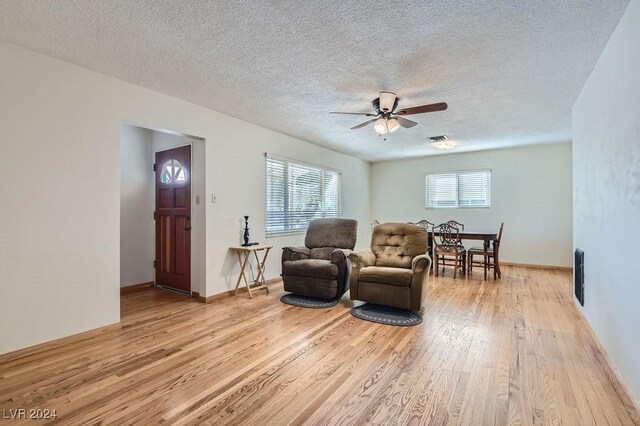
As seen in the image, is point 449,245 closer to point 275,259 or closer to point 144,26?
point 275,259

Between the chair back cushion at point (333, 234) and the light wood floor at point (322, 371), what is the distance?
3.97ft

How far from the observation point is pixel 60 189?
2.63 m

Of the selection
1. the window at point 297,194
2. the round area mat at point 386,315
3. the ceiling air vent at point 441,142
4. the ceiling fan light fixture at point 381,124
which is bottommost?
the round area mat at point 386,315

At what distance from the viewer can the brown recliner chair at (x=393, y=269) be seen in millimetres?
3291

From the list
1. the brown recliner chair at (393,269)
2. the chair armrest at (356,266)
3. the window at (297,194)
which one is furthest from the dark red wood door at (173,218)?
the brown recliner chair at (393,269)

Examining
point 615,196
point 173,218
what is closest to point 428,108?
point 615,196

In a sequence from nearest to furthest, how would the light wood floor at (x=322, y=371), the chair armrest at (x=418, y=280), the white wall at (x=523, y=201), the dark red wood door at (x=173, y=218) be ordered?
the light wood floor at (x=322, y=371) → the chair armrest at (x=418, y=280) → the dark red wood door at (x=173, y=218) → the white wall at (x=523, y=201)

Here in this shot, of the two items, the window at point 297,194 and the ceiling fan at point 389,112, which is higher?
the ceiling fan at point 389,112

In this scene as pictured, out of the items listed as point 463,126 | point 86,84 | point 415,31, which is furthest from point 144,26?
point 463,126

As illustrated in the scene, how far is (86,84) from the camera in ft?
9.15

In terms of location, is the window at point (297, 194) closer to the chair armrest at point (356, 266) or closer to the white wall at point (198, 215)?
the white wall at point (198, 215)

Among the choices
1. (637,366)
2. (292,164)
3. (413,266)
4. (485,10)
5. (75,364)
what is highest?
(485,10)

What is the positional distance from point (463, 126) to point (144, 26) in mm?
4183

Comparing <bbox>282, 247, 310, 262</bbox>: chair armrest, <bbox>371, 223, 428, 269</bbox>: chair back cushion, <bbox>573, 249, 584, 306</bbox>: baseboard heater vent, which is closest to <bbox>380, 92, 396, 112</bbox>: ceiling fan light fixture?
<bbox>371, 223, 428, 269</bbox>: chair back cushion
